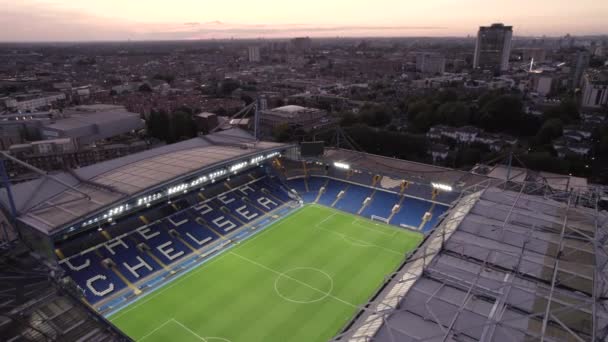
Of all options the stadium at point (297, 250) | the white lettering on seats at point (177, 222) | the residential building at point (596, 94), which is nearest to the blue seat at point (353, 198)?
the stadium at point (297, 250)

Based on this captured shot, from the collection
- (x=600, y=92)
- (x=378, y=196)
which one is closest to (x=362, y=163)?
(x=378, y=196)

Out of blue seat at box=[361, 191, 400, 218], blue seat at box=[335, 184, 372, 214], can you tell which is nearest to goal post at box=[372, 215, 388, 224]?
blue seat at box=[361, 191, 400, 218]

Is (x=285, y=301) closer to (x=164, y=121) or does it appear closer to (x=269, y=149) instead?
(x=269, y=149)

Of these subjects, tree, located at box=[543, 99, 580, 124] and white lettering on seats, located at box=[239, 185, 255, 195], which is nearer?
white lettering on seats, located at box=[239, 185, 255, 195]

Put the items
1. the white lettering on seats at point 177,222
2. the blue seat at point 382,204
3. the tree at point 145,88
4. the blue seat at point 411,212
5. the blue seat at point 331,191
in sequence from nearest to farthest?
the white lettering on seats at point 177,222, the blue seat at point 411,212, the blue seat at point 382,204, the blue seat at point 331,191, the tree at point 145,88

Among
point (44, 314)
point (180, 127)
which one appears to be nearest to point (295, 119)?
point (180, 127)

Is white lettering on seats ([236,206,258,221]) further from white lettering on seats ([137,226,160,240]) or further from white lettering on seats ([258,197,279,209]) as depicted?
white lettering on seats ([137,226,160,240])

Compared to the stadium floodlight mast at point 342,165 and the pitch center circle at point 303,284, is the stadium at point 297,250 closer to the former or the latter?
the pitch center circle at point 303,284
